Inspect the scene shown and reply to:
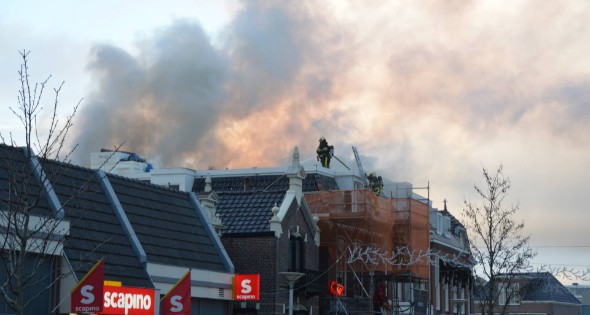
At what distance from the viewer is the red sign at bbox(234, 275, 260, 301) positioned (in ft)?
137

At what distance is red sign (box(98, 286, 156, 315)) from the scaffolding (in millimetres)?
17377

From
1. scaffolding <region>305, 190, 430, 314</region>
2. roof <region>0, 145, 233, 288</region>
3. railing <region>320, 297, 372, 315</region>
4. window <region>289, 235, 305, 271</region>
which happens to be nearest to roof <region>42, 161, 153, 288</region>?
roof <region>0, 145, 233, 288</region>

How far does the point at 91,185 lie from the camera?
37250mm

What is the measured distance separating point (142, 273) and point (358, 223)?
1865 cm

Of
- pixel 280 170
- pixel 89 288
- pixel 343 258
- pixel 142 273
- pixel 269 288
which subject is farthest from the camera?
pixel 280 170

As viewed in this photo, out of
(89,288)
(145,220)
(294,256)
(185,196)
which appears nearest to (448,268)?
(294,256)

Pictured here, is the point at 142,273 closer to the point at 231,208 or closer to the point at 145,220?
the point at 145,220

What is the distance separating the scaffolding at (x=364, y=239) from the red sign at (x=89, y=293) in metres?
21.5

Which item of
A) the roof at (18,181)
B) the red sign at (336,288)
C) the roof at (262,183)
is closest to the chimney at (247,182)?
the roof at (262,183)

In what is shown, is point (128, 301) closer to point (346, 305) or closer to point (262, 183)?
point (346, 305)

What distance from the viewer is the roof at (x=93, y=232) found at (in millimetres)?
33219

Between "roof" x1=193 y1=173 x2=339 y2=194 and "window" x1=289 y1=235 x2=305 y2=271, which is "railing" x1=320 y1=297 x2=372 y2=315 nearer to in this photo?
"window" x1=289 y1=235 x2=305 y2=271

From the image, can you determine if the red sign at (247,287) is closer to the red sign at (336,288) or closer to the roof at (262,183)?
the red sign at (336,288)

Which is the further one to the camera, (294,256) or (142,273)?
(294,256)
